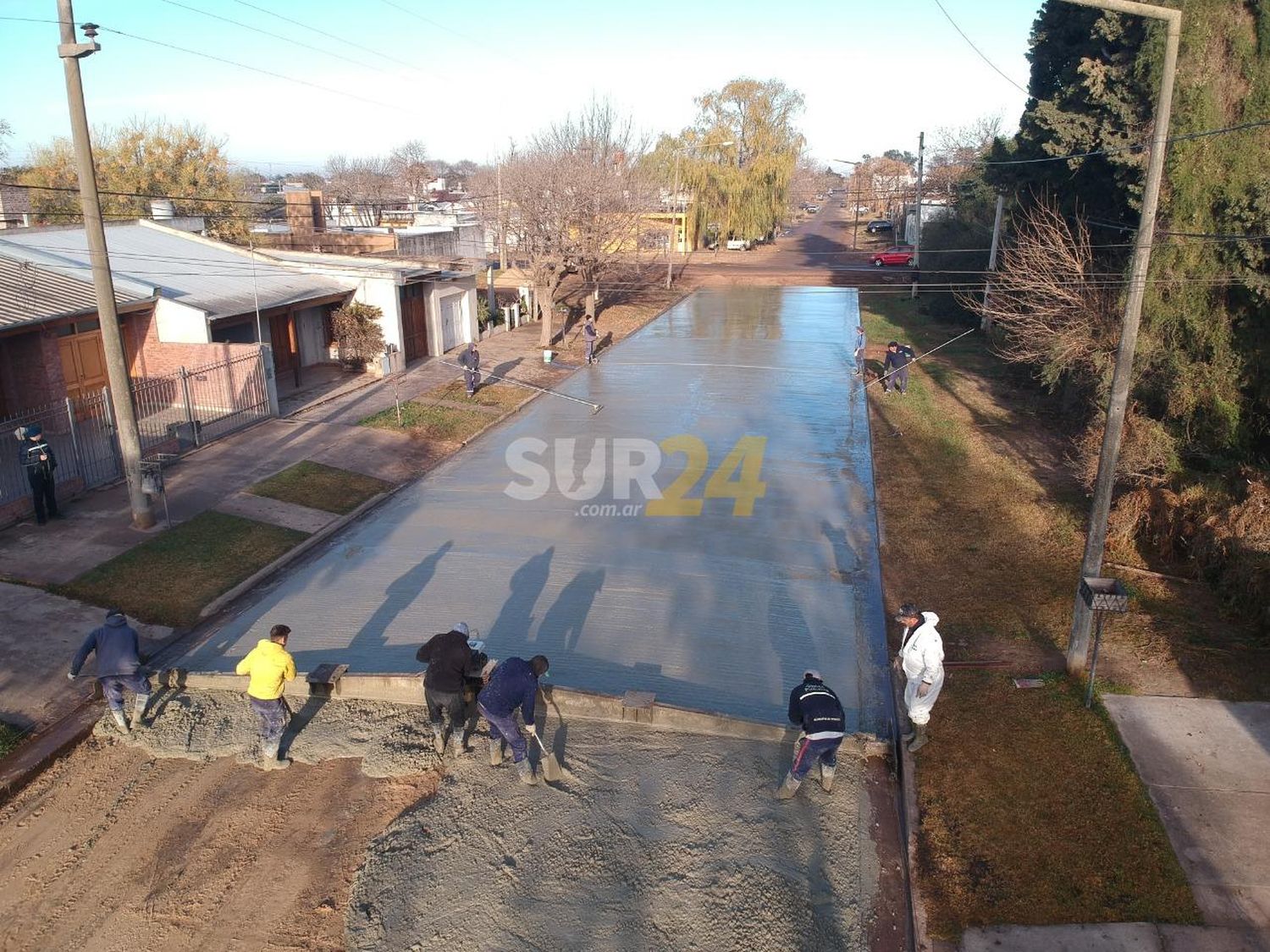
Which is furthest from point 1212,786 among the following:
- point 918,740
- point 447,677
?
point 447,677

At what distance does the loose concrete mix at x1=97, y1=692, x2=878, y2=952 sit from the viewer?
20.1 feet

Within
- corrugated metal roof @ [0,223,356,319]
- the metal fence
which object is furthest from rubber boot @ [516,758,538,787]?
corrugated metal roof @ [0,223,356,319]

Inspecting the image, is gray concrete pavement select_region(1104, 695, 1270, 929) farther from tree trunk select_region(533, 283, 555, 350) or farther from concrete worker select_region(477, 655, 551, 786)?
tree trunk select_region(533, 283, 555, 350)

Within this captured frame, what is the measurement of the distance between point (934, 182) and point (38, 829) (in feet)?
229

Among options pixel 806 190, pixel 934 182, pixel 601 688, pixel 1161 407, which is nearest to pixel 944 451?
pixel 1161 407

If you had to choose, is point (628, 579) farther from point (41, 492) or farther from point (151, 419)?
point (151, 419)

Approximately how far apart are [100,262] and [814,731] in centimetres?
1141

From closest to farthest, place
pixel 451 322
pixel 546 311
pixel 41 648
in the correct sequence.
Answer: pixel 41 648 → pixel 451 322 → pixel 546 311

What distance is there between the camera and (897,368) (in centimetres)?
2355

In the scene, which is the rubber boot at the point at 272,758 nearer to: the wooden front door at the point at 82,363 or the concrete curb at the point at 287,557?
the concrete curb at the point at 287,557

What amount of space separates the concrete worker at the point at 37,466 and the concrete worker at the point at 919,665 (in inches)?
477

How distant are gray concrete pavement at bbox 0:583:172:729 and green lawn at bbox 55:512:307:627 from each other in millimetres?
307

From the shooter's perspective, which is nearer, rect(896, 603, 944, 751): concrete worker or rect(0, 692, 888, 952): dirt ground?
rect(0, 692, 888, 952): dirt ground

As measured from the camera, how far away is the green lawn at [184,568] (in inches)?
445
